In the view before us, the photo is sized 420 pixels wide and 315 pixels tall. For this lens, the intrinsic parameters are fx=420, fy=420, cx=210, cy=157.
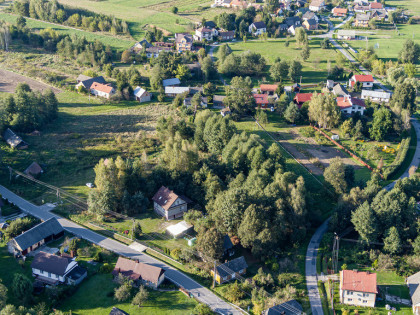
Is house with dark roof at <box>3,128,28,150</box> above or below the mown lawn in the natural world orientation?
above

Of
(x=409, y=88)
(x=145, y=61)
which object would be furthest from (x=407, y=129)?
(x=145, y=61)

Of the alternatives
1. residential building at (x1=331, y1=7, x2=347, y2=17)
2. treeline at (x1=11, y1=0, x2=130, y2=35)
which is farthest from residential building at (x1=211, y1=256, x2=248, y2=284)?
residential building at (x1=331, y1=7, x2=347, y2=17)

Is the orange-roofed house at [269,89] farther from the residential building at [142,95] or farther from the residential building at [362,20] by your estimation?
the residential building at [362,20]

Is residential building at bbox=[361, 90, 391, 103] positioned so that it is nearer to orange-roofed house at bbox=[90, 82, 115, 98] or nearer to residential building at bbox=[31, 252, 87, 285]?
orange-roofed house at bbox=[90, 82, 115, 98]

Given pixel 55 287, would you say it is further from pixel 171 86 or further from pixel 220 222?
pixel 171 86

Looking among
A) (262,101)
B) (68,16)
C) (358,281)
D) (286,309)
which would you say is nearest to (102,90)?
(262,101)

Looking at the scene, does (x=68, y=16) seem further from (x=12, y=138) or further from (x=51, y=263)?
(x=51, y=263)
